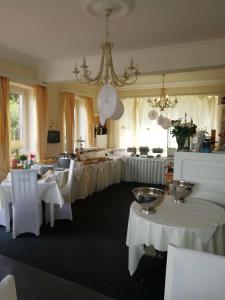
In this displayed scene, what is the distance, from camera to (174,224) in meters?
1.76

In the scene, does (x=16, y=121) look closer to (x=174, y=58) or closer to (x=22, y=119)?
(x=22, y=119)

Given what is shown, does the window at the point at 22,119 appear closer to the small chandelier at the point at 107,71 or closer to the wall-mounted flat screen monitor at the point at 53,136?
the wall-mounted flat screen monitor at the point at 53,136

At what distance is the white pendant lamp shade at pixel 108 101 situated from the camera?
1.97 metres

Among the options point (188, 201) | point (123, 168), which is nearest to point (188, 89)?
point (123, 168)

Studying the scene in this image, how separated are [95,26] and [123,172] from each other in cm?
412

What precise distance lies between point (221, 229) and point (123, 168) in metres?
4.64

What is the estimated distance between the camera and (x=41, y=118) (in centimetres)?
490

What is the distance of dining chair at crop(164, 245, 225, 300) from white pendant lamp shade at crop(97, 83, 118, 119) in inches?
49.2

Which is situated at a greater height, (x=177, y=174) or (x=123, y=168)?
(x=177, y=174)

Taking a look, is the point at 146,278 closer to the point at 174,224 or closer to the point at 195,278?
the point at 174,224

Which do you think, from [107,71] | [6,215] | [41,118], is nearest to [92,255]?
[6,215]

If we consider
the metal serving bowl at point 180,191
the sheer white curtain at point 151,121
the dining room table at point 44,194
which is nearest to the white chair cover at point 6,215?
the dining room table at point 44,194

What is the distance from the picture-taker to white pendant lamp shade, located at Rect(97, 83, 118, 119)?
77.7 inches

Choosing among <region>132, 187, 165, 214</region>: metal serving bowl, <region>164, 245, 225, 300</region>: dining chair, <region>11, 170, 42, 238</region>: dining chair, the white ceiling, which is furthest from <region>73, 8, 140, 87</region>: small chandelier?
<region>164, 245, 225, 300</region>: dining chair
